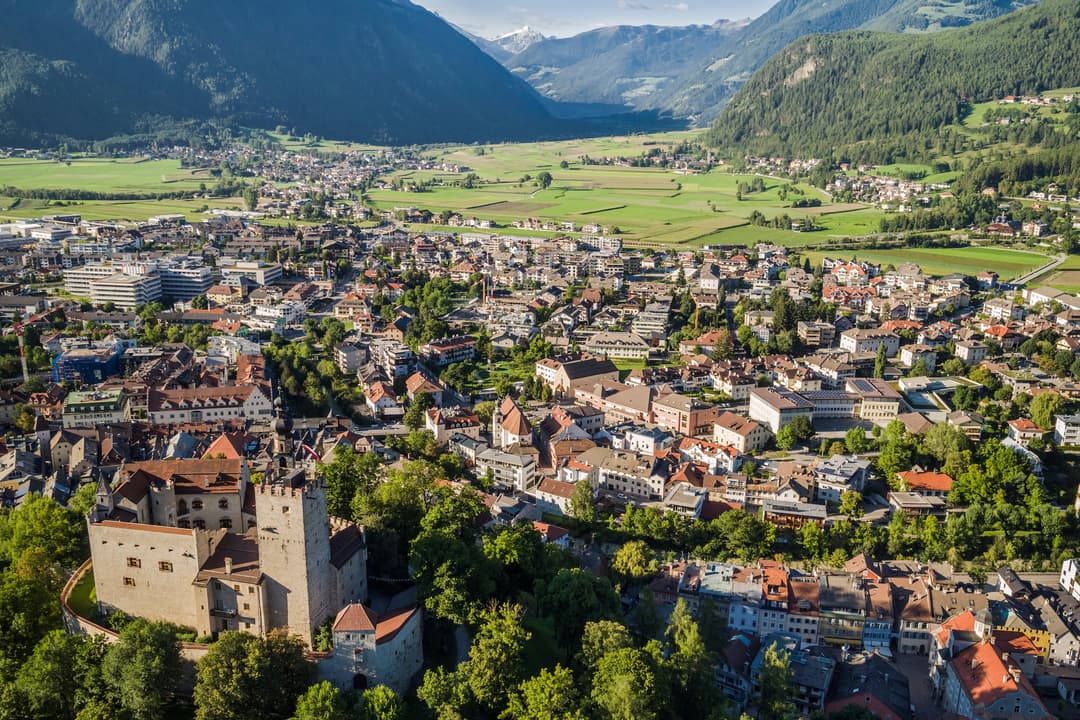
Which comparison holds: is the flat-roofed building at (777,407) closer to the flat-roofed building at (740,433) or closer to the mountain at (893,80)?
the flat-roofed building at (740,433)

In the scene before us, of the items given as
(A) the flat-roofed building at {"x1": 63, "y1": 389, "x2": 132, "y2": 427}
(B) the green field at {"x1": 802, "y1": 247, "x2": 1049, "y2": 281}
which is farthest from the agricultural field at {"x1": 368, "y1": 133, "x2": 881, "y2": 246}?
(A) the flat-roofed building at {"x1": 63, "y1": 389, "x2": 132, "y2": 427}

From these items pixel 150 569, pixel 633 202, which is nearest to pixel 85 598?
pixel 150 569

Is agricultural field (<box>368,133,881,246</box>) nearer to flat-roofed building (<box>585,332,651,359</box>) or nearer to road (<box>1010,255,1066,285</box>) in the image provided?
road (<box>1010,255,1066,285</box>)

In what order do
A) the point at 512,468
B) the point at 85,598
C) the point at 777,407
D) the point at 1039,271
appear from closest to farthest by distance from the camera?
the point at 85,598, the point at 512,468, the point at 777,407, the point at 1039,271

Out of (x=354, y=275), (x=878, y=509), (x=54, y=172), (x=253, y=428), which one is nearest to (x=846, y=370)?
(x=878, y=509)

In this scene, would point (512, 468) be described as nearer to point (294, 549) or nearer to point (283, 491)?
point (294, 549)

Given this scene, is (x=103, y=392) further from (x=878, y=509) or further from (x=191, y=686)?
(x=878, y=509)
